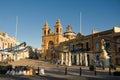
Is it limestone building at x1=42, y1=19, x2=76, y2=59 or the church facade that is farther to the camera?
limestone building at x1=42, y1=19, x2=76, y2=59

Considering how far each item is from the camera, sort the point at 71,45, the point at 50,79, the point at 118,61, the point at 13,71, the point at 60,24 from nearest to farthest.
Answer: the point at 50,79, the point at 13,71, the point at 118,61, the point at 71,45, the point at 60,24

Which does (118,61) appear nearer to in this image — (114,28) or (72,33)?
(114,28)

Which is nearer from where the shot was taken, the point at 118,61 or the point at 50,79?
the point at 50,79

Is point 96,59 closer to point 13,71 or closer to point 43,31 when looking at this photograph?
point 13,71

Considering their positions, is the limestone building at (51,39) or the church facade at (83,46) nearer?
the church facade at (83,46)

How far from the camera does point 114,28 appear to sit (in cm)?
4594

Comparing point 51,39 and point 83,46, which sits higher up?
point 51,39

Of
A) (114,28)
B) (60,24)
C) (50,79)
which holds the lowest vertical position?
(50,79)

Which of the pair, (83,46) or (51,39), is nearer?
(83,46)

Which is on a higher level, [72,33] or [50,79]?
[72,33]

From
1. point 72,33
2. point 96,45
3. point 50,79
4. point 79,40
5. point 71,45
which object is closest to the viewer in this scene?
point 50,79

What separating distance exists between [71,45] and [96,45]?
13511 millimetres

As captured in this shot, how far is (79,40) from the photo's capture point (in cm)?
5928

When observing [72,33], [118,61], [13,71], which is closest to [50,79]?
A: [13,71]
